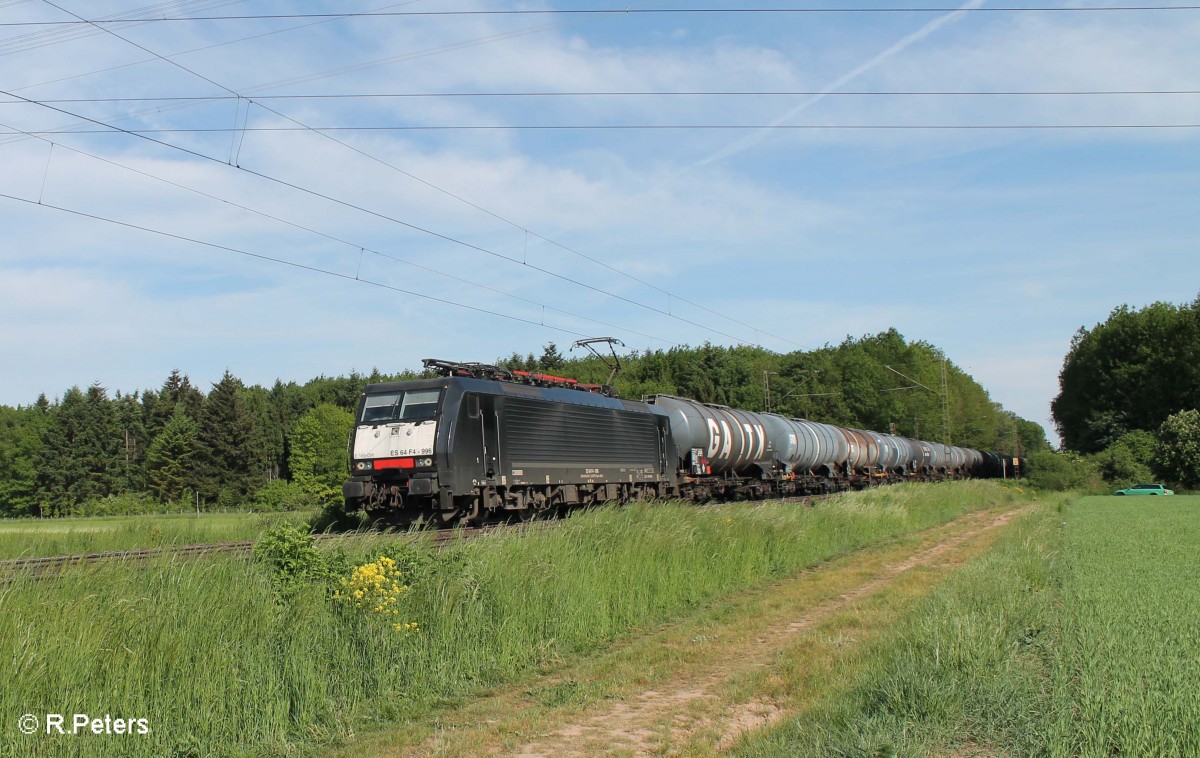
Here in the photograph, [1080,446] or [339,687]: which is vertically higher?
[1080,446]

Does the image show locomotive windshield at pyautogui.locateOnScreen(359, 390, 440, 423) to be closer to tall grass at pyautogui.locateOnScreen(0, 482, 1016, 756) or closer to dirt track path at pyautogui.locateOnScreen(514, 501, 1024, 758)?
tall grass at pyautogui.locateOnScreen(0, 482, 1016, 756)

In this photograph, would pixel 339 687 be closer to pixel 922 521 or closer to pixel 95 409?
pixel 922 521

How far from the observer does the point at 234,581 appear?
26.6 ft

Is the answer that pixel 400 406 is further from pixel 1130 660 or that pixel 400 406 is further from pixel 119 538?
pixel 1130 660

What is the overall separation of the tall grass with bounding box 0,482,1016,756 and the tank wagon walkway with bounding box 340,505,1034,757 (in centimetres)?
54

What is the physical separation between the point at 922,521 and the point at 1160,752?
25.1m

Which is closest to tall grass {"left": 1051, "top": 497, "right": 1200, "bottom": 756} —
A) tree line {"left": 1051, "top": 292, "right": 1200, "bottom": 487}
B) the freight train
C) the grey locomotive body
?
the grey locomotive body

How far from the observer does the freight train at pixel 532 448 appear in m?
18.7

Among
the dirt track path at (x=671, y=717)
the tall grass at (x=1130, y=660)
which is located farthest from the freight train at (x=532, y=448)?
the tall grass at (x=1130, y=660)

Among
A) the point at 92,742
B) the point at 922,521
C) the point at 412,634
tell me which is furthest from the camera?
the point at 922,521

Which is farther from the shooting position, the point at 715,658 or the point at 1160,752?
the point at 715,658

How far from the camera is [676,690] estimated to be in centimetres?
868

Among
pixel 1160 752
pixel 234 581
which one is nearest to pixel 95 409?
pixel 234 581

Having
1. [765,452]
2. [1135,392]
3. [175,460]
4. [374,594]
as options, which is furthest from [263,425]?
[374,594]
